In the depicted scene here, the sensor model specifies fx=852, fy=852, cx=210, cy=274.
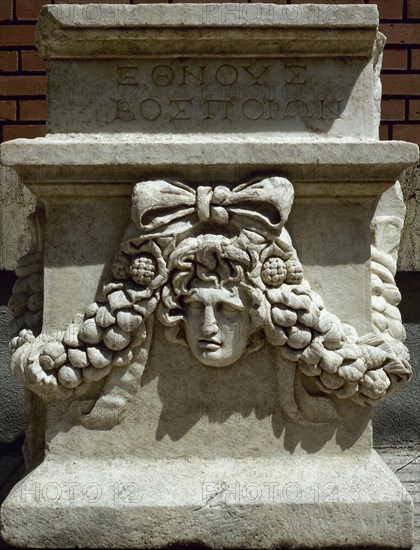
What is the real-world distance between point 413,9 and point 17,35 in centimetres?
173

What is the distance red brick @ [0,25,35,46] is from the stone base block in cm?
210

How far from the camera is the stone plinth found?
7.70ft

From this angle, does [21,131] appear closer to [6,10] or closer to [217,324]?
[6,10]

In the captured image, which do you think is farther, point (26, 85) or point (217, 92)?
point (26, 85)

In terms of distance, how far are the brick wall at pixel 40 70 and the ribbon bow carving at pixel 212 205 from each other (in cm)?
157

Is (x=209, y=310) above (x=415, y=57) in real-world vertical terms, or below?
below

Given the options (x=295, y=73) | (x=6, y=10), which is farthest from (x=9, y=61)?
(x=295, y=73)


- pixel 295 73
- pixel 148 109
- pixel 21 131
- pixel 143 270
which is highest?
pixel 295 73

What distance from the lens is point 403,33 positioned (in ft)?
12.3

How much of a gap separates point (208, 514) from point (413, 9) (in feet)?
8.06

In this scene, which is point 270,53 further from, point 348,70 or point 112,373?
point 112,373

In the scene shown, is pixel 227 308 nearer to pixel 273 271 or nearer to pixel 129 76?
pixel 273 271

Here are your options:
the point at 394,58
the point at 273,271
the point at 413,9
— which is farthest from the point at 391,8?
the point at 273,271

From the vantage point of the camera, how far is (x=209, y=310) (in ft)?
7.75
